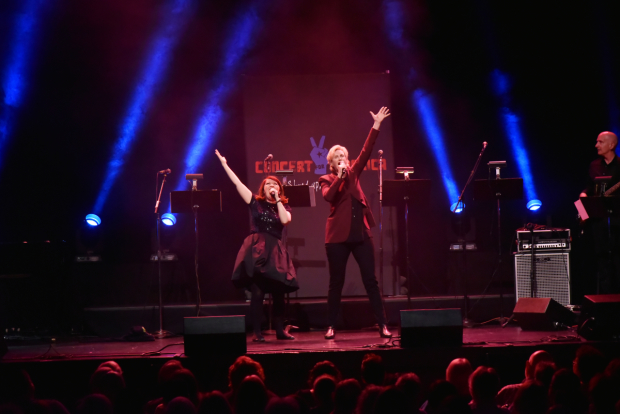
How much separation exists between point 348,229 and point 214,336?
1.55 m

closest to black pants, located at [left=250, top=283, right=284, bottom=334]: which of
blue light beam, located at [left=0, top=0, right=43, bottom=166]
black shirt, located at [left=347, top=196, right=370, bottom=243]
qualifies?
black shirt, located at [left=347, top=196, right=370, bottom=243]

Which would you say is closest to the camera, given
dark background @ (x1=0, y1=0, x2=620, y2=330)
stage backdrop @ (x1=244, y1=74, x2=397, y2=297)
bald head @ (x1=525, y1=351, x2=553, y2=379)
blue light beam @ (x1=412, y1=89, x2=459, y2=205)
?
bald head @ (x1=525, y1=351, x2=553, y2=379)

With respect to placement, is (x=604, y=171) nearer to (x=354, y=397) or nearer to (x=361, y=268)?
(x=361, y=268)

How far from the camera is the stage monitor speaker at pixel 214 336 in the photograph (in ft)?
15.3

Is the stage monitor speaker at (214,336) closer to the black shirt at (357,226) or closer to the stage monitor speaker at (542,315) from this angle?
the black shirt at (357,226)

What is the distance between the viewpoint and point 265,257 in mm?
5645

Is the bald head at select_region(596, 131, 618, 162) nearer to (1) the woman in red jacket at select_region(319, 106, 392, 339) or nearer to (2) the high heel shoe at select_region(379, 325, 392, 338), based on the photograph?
(1) the woman in red jacket at select_region(319, 106, 392, 339)

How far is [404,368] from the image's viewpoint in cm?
470

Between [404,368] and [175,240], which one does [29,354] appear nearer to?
[175,240]

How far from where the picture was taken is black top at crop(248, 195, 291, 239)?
5766 mm

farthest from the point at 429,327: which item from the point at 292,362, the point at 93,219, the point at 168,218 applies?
the point at 93,219

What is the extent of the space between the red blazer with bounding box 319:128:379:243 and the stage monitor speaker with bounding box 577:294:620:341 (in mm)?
1993

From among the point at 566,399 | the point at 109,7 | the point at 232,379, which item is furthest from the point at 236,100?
the point at 566,399

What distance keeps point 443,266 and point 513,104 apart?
7.70 feet
